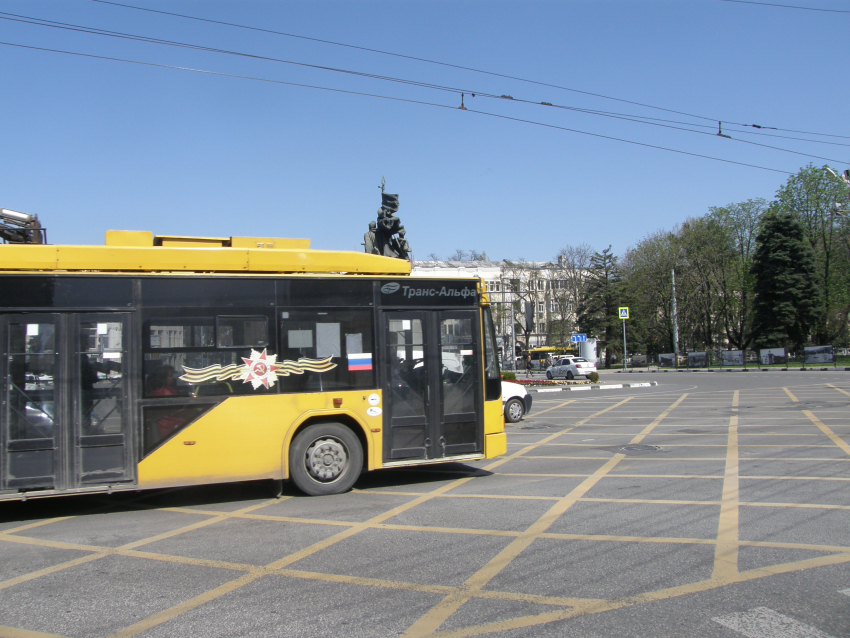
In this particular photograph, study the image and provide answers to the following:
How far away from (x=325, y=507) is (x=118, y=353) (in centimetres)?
306

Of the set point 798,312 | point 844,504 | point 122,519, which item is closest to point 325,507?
point 122,519

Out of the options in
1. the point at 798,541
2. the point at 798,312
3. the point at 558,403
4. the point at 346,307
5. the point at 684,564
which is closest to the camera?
the point at 684,564

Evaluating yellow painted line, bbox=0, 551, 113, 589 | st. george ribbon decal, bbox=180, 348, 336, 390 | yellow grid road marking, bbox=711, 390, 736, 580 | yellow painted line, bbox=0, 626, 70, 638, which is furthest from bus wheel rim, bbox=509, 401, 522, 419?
yellow painted line, bbox=0, 626, 70, 638

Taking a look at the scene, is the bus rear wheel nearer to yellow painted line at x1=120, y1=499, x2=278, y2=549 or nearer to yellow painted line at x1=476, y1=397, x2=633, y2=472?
yellow painted line at x1=120, y1=499, x2=278, y2=549

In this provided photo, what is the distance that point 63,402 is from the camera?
7395 mm

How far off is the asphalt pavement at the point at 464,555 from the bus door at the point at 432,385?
65cm

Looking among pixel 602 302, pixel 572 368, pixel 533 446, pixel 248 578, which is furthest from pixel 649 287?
pixel 248 578

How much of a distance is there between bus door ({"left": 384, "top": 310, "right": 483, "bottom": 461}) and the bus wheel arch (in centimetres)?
47

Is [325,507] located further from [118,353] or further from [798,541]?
[798,541]

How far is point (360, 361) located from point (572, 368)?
33.2 m

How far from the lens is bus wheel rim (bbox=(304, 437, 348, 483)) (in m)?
8.32

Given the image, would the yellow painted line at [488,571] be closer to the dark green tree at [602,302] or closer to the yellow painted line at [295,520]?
the yellow painted line at [295,520]

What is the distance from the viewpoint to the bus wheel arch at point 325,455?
27.0ft

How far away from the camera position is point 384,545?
19.7ft
